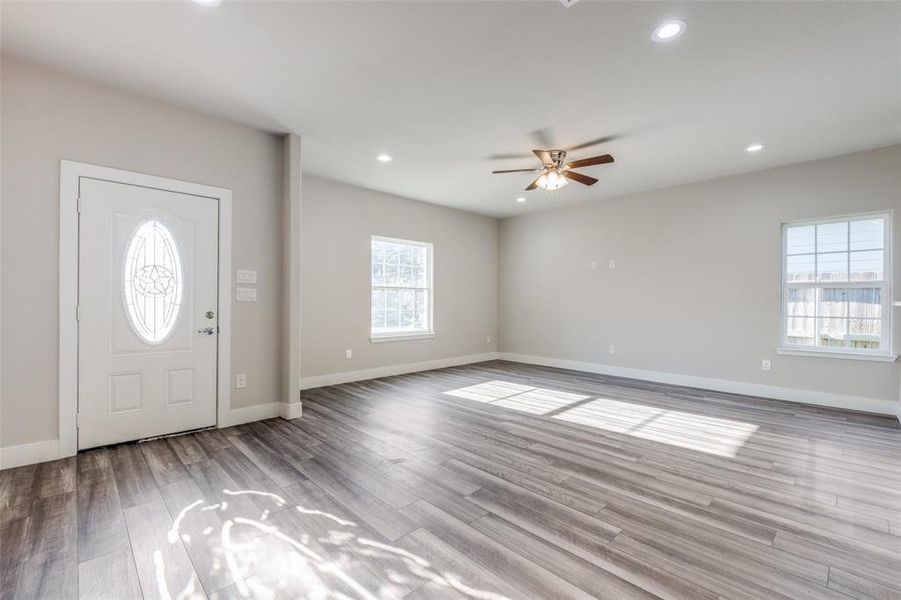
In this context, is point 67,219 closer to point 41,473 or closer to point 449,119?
point 41,473

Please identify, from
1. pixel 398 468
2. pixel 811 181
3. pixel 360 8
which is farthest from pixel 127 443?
pixel 811 181

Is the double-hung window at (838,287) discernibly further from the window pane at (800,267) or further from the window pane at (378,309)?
the window pane at (378,309)

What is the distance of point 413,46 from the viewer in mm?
2588

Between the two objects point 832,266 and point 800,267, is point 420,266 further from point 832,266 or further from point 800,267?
point 832,266

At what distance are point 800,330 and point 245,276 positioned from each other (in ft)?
20.7

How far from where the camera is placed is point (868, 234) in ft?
14.5

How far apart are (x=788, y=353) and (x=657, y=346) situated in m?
1.48

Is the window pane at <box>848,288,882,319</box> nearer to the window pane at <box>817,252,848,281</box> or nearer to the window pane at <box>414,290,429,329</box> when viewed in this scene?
the window pane at <box>817,252,848,281</box>

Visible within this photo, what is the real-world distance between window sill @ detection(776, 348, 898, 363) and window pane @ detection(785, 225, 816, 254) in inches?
46.8

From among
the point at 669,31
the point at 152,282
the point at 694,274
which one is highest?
the point at 669,31

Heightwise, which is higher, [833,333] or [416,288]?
[416,288]

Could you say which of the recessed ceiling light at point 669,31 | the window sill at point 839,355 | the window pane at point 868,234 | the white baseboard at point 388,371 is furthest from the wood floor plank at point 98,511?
the window pane at point 868,234

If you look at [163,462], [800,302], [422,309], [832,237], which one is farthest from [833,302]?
[163,462]

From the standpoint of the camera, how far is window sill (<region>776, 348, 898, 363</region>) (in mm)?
4234
